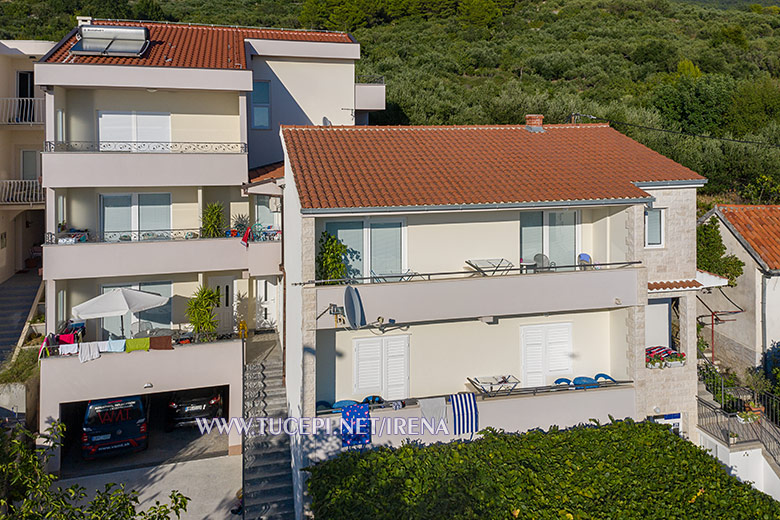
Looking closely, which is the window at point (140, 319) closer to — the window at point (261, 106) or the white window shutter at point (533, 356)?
the window at point (261, 106)

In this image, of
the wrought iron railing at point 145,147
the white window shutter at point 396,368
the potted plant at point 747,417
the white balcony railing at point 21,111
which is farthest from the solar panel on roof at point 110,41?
the potted plant at point 747,417

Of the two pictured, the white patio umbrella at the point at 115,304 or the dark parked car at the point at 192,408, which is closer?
the white patio umbrella at the point at 115,304

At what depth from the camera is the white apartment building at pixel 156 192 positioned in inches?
682

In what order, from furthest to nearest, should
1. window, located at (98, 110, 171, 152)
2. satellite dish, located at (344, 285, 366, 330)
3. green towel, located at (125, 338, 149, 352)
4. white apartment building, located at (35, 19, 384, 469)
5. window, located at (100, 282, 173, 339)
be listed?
window, located at (98, 110, 171, 152) < window, located at (100, 282, 173, 339) < white apartment building, located at (35, 19, 384, 469) < green towel, located at (125, 338, 149, 352) < satellite dish, located at (344, 285, 366, 330)

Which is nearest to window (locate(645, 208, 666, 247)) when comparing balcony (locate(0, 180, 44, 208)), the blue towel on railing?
the blue towel on railing

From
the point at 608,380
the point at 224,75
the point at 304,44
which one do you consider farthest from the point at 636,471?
the point at 304,44

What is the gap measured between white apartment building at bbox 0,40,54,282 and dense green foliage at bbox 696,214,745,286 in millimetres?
25904

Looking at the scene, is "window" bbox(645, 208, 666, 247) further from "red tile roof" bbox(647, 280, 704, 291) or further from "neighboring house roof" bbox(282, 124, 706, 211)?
"red tile roof" bbox(647, 280, 704, 291)

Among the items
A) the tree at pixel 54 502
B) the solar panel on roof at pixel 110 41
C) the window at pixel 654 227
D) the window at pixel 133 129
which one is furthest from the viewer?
the solar panel on roof at pixel 110 41

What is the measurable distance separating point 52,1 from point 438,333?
62.6m

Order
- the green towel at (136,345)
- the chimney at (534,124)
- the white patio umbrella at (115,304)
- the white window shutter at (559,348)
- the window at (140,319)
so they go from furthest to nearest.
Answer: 1. the window at (140,319)
2. the chimney at (534,124)
3. the white patio umbrella at (115,304)
4. the green towel at (136,345)
5. the white window shutter at (559,348)

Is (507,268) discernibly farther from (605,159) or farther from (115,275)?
(115,275)

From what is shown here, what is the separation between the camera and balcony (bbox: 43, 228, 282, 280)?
58.3 ft

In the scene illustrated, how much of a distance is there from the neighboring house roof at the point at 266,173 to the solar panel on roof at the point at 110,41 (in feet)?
19.5
